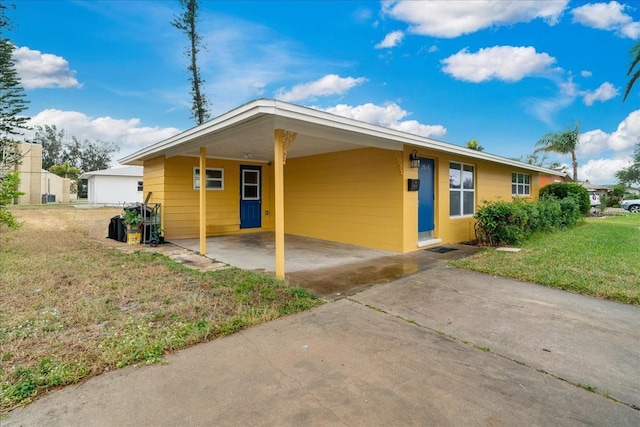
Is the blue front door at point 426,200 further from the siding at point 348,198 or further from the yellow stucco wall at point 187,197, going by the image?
the yellow stucco wall at point 187,197

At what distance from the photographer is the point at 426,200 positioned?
764cm

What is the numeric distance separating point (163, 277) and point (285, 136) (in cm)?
285

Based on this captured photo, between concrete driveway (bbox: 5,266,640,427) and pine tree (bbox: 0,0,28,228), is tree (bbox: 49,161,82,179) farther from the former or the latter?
concrete driveway (bbox: 5,266,640,427)

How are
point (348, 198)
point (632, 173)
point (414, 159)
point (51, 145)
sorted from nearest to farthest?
point (414, 159)
point (348, 198)
point (632, 173)
point (51, 145)

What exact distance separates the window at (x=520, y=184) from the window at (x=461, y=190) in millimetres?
3933

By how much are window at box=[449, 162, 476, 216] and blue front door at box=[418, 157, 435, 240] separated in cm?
88

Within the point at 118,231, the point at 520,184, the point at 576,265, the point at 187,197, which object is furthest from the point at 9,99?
the point at 520,184

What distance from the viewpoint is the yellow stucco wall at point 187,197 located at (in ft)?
28.2

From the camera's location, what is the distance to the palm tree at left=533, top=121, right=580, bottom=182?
27359 millimetres

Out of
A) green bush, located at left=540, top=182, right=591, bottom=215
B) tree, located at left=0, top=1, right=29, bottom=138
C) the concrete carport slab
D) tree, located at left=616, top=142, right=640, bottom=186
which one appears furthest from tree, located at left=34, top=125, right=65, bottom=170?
tree, located at left=616, top=142, right=640, bottom=186

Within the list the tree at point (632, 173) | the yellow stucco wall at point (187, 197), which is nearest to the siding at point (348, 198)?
the yellow stucco wall at point (187, 197)

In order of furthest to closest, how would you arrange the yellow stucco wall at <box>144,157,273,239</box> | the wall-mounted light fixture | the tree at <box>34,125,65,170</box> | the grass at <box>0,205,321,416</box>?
the tree at <box>34,125,65,170</box>
the yellow stucco wall at <box>144,157,273,239</box>
the wall-mounted light fixture
the grass at <box>0,205,321,416</box>

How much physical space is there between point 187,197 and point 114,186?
19810mm

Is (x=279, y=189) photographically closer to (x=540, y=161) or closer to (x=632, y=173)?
(x=540, y=161)
